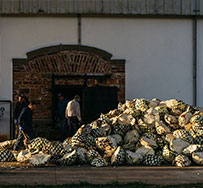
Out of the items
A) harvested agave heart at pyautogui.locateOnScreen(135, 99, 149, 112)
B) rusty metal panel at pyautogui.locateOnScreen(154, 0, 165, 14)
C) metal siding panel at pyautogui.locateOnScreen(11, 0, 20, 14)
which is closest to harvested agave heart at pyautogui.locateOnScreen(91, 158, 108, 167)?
harvested agave heart at pyautogui.locateOnScreen(135, 99, 149, 112)

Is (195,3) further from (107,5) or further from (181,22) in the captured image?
(107,5)

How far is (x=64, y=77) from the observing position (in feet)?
57.3

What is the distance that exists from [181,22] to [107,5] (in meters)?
2.58

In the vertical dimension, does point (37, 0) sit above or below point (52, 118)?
above

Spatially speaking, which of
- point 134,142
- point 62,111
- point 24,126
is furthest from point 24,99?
point 134,142

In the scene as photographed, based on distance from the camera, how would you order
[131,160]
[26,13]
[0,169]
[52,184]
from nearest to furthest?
[52,184]
[0,169]
[131,160]
[26,13]

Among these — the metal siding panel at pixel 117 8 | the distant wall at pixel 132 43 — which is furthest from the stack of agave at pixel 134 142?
the metal siding panel at pixel 117 8

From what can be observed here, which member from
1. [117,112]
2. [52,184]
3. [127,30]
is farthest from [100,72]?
[52,184]

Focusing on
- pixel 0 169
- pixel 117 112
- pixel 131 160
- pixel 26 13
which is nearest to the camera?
pixel 0 169

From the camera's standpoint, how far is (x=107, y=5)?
17.7 meters

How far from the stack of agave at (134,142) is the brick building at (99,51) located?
10.3 ft

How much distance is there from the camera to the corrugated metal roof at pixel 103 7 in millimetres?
17422

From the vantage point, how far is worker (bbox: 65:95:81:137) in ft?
53.8

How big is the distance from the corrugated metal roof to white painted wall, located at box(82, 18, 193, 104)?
307 mm
